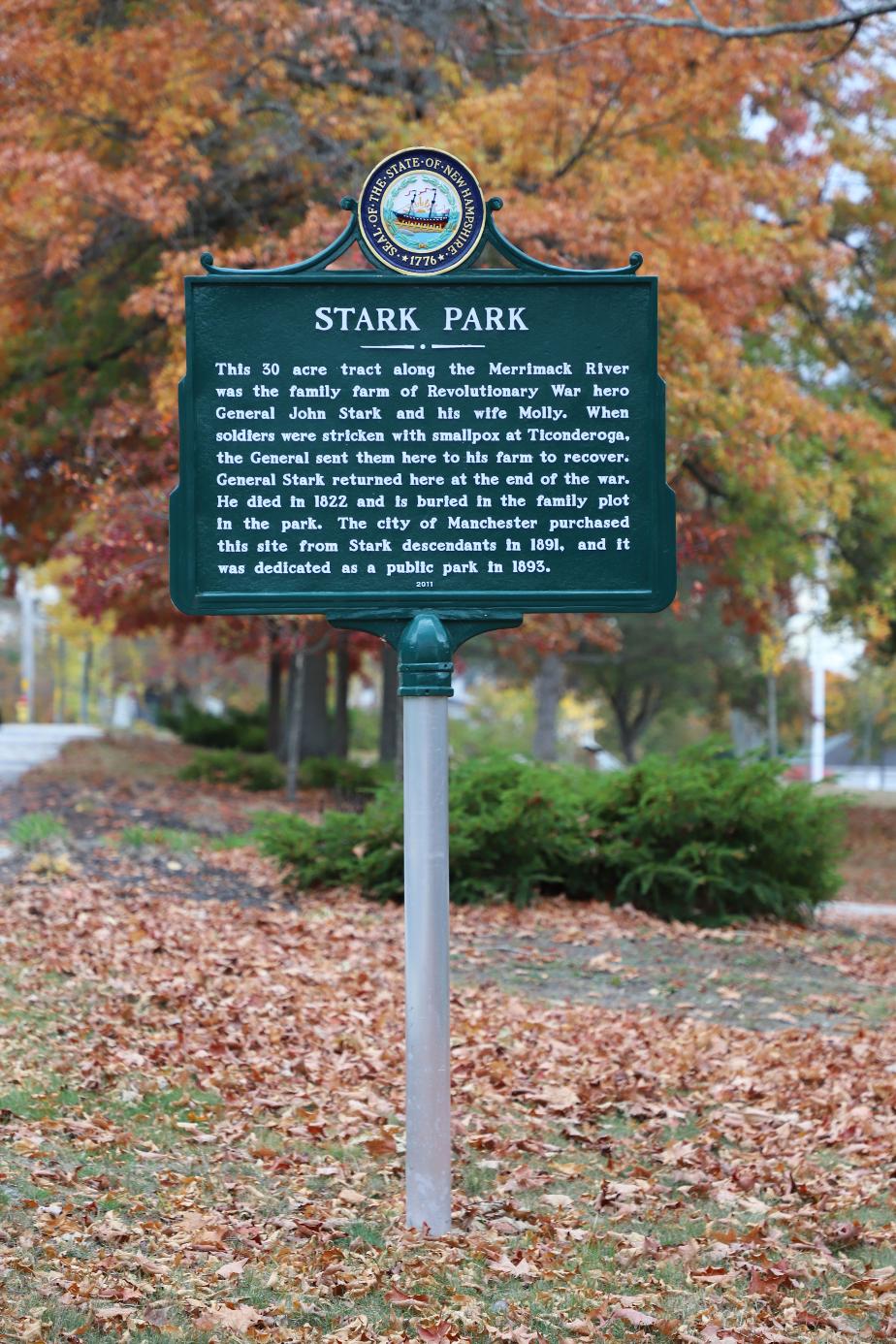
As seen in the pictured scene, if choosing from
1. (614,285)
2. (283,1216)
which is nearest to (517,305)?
(614,285)

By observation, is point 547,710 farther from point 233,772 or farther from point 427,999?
point 427,999

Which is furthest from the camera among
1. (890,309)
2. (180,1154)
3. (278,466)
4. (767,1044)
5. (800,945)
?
(890,309)

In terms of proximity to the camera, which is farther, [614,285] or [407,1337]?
[614,285]

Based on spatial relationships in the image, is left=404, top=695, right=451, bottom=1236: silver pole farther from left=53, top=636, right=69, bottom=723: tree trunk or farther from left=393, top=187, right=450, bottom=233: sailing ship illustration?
left=53, top=636, right=69, bottom=723: tree trunk

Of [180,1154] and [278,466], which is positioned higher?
[278,466]

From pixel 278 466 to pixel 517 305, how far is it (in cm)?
96

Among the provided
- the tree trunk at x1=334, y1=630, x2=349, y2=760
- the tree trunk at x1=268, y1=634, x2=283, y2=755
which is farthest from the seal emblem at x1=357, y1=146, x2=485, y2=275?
the tree trunk at x1=268, y1=634, x2=283, y2=755

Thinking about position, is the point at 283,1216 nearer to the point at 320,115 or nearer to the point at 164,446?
the point at 164,446

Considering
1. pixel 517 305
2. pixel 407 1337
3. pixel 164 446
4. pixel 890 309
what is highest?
pixel 890 309

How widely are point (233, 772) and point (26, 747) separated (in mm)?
4990

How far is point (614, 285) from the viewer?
192 inches

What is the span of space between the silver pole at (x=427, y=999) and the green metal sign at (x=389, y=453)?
0.53m

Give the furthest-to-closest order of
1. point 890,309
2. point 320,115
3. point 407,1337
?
1. point 890,309
2. point 320,115
3. point 407,1337

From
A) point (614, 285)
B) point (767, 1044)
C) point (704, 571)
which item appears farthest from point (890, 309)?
point (614, 285)
